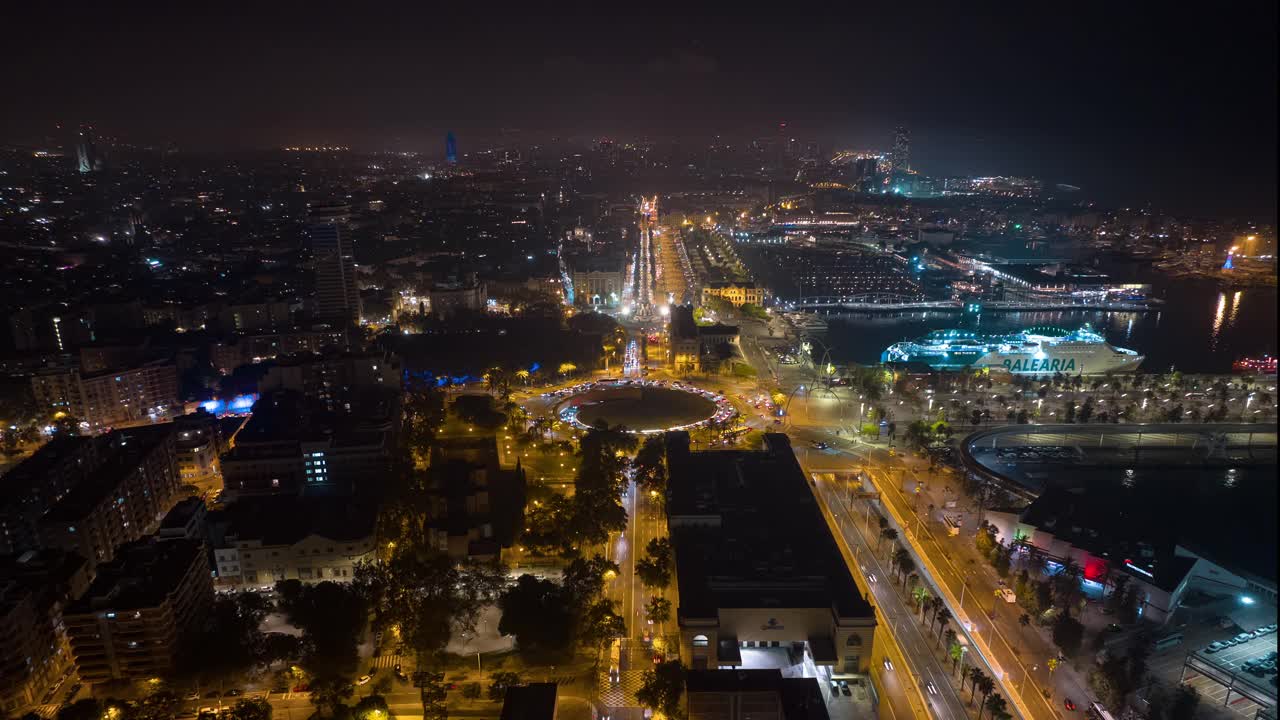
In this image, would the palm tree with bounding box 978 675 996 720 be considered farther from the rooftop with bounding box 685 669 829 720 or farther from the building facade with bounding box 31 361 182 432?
the building facade with bounding box 31 361 182 432

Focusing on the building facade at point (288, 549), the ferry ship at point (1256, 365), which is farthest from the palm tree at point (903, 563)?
the ferry ship at point (1256, 365)

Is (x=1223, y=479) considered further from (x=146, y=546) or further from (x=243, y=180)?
(x=243, y=180)

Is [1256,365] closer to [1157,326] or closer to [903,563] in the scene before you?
[1157,326]

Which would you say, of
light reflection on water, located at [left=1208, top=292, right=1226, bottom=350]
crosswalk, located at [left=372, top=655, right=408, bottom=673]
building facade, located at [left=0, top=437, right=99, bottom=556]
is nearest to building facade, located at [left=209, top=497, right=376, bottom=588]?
crosswalk, located at [left=372, top=655, right=408, bottom=673]

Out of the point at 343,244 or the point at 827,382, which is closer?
the point at 827,382

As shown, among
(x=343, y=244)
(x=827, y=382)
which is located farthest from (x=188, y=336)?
(x=827, y=382)

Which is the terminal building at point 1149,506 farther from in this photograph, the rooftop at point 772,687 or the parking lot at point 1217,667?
the rooftop at point 772,687
